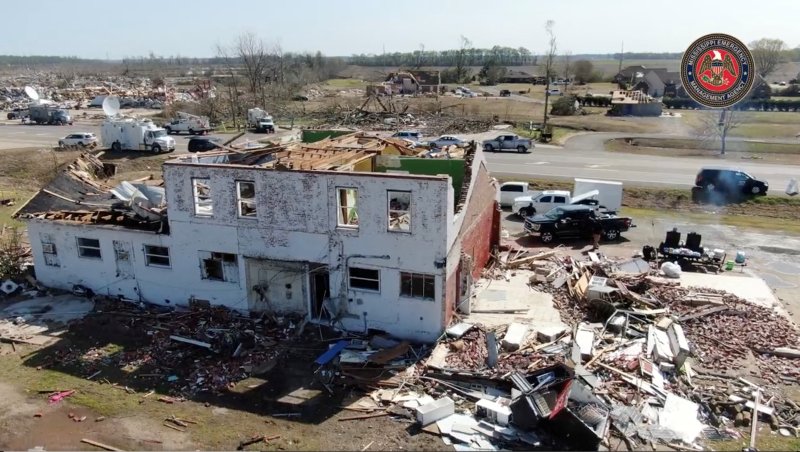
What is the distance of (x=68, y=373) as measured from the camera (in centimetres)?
1738

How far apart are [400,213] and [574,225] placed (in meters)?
12.4

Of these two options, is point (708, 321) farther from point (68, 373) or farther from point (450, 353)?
point (68, 373)

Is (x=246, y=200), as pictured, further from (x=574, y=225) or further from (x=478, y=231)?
(x=574, y=225)

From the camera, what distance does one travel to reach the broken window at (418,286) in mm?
18172

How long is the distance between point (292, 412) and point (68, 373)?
732 centimetres

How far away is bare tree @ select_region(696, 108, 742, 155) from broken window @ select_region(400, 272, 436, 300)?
38.3m

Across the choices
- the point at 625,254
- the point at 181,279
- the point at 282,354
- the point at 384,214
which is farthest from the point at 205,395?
the point at 625,254

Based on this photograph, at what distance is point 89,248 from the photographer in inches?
862

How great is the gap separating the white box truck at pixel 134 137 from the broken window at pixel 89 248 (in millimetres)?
28721

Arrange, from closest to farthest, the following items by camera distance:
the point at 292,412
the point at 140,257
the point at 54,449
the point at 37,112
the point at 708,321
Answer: the point at 54,449 < the point at 292,412 < the point at 708,321 < the point at 140,257 < the point at 37,112

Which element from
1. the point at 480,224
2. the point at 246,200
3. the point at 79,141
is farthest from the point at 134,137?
the point at 480,224

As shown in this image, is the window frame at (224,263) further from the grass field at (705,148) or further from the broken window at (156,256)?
the grass field at (705,148)

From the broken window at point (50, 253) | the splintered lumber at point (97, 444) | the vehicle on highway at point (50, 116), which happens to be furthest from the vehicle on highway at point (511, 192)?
the vehicle on highway at point (50, 116)

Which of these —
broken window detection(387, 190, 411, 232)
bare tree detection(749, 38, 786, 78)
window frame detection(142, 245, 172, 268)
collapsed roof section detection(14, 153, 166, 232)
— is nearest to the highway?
broken window detection(387, 190, 411, 232)
